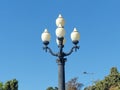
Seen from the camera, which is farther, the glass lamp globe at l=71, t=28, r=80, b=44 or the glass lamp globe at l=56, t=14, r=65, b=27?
the glass lamp globe at l=56, t=14, r=65, b=27

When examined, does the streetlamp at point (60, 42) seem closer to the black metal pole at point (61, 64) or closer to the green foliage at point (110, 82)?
the black metal pole at point (61, 64)

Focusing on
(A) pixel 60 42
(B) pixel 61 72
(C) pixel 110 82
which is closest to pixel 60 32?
(A) pixel 60 42

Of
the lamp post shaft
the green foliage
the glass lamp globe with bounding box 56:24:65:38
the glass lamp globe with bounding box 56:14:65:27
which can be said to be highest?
the green foliage

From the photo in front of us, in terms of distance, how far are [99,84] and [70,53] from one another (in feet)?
236

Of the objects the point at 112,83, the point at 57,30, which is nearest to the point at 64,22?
the point at 57,30

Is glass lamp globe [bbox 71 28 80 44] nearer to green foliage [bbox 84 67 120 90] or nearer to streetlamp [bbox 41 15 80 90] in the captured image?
streetlamp [bbox 41 15 80 90]

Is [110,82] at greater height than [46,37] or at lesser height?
greater

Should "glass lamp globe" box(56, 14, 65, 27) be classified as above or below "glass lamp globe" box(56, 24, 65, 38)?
above

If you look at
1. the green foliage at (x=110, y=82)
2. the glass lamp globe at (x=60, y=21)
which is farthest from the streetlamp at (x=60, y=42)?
the green foliage at (x=110, y=82)

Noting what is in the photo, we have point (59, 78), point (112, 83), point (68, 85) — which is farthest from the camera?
point (68, 85)

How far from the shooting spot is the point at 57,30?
21.1m

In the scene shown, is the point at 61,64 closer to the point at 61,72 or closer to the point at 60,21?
the point at 61,72

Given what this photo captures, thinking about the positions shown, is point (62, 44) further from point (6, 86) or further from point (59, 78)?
point (6, 86)

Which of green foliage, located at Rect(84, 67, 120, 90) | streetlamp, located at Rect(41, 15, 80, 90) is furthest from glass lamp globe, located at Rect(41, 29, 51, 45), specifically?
green foliage, located at Rect(84, 67, 120, 90)
